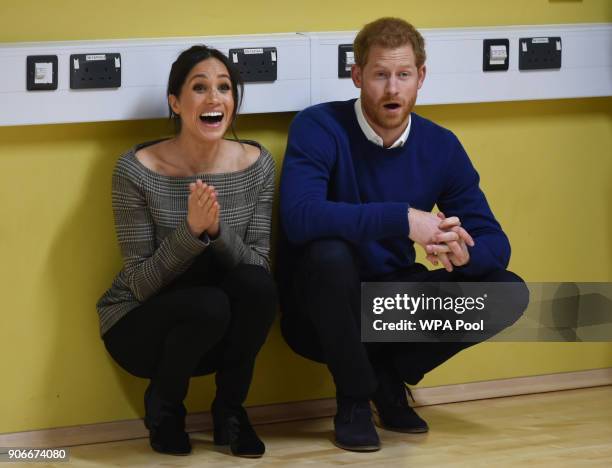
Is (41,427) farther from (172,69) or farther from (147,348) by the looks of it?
(172,69)

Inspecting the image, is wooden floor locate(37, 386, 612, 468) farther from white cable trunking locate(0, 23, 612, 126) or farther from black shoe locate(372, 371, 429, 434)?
white cable trunking locate(0, 23, 612, 126)

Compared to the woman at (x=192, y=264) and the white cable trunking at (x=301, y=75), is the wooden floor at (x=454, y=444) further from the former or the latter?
the white cable trunking at (x=301, y=75)

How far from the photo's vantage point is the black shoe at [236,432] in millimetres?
2482

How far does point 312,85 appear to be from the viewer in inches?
106

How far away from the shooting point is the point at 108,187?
8.49 feet

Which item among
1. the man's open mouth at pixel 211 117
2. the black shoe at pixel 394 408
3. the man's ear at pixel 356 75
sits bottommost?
the black shoe at pixel 394 408

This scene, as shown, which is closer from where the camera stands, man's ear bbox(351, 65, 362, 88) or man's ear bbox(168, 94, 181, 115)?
man's ear bbox(168, 94, 181, 115)

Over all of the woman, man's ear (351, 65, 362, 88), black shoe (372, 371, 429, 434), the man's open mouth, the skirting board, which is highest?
man's ear (351, 65, 362, 88)

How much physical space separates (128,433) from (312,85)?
38.0 inches

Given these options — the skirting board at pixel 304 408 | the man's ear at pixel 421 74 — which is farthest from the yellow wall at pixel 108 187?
the man's ear at pixel 421 74

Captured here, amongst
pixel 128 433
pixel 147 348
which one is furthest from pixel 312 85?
pixel 128 433

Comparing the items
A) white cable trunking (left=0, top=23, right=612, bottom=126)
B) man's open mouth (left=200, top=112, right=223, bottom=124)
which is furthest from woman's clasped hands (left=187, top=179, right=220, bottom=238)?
white cable trunking (left=0, top=23, right=612, bottom=126)

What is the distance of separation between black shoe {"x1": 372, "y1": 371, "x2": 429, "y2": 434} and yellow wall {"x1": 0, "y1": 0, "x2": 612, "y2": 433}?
0.20m

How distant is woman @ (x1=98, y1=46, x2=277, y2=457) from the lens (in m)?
2.39
